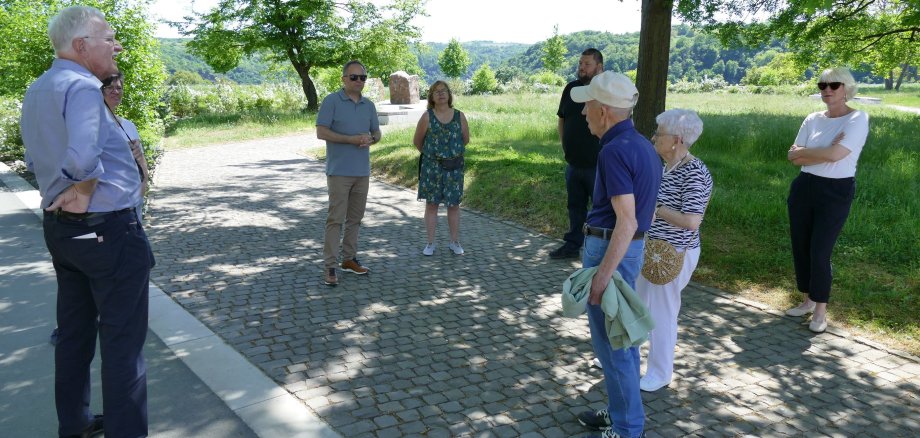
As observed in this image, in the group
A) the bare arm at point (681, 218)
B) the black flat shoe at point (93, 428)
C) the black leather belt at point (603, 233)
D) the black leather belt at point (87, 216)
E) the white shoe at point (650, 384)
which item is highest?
the black leather belt at point (87, 216)

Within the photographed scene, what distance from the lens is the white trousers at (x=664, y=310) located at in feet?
14.1

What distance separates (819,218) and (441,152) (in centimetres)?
367

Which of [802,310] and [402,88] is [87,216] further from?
[402,88]

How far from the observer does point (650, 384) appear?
14.5 feet

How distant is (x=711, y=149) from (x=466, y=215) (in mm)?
6537

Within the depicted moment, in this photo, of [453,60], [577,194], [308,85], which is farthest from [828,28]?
[453,60]

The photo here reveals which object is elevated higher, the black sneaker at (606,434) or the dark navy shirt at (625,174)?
the dark navy shirt at (625,174)

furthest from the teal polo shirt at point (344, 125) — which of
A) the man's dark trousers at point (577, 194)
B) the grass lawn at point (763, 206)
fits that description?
the grass lawn at point (763, 206)

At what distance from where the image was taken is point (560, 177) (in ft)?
35.0

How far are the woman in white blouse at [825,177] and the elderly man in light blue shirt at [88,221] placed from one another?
15.4 ft

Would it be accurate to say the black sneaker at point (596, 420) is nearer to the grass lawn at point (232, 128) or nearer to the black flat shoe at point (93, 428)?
the black flat shoe at point (93, 428)

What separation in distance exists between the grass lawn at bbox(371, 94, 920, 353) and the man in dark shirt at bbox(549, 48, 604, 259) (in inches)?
44.0

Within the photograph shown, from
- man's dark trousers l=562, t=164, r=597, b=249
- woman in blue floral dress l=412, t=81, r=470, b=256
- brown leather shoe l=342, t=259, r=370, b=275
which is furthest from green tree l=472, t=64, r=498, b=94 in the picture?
brown leather shoe l=342, t=259, r=370, b=275

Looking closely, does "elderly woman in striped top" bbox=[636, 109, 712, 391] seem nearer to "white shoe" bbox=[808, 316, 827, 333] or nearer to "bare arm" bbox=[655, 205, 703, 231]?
"bare arm" bbox=[655, 205, 703, 231]
